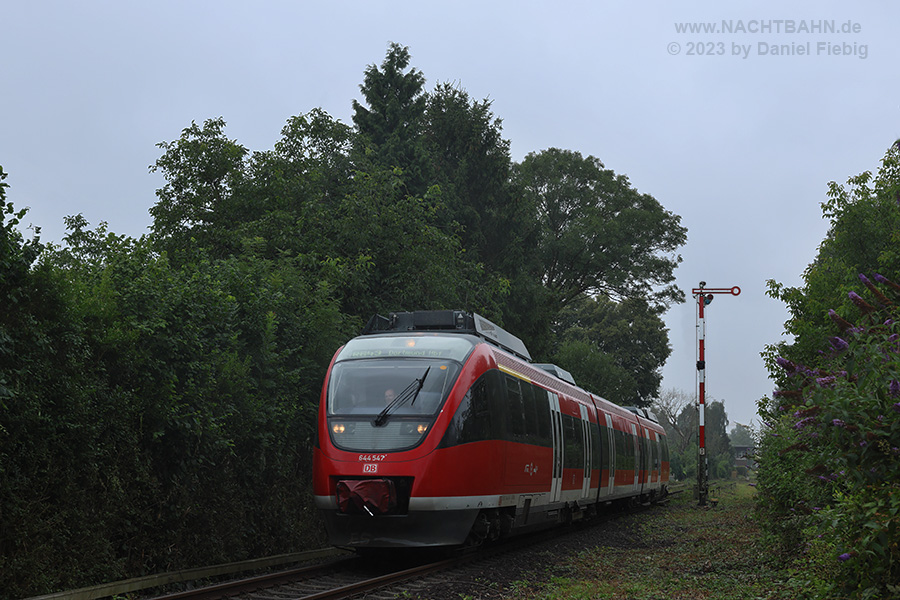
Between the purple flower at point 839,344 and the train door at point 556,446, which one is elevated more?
the purple flower at point 839,344

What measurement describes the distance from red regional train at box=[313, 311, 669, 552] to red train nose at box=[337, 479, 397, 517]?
0.04 ft

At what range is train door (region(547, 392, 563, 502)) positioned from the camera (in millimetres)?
16344

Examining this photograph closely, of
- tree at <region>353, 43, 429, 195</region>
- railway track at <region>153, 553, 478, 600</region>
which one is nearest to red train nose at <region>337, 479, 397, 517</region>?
railway track at <region>153, 553, 478, 600</region>

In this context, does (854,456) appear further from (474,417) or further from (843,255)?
(843,255)

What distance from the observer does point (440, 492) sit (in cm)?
1137

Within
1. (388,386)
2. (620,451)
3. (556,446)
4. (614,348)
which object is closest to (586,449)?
(556,446)

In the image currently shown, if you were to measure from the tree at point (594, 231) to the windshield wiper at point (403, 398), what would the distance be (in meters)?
29.9

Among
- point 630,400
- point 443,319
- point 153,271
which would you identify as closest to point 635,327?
point 630,400

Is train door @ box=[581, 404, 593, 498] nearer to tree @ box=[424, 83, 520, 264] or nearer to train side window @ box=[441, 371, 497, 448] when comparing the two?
train side window @ box=[441, 371, 497, 448]

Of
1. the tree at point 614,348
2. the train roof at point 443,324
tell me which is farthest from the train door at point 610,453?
the tree at point 614,348

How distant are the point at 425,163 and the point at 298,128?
7951mm

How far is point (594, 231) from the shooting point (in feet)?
148

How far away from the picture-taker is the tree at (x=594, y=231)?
148 feet

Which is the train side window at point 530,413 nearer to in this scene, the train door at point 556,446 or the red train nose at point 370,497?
the train door at point 556,446
